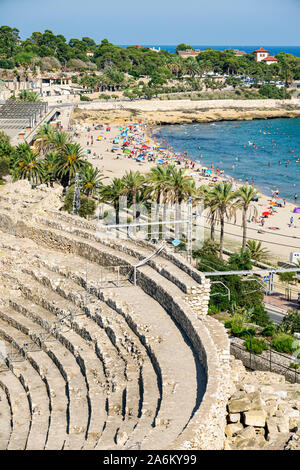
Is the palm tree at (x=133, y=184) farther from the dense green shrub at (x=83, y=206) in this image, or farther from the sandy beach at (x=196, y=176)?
the sandy beach at (x=196, y=176)

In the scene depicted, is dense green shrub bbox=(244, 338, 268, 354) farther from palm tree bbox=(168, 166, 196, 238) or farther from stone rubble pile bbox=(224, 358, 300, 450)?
palm tree bbox=(168, 166, 196, 238)

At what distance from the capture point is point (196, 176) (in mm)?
79125

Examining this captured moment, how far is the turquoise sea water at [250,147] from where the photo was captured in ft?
277

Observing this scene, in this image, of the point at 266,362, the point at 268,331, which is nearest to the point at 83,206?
the point at 268,331

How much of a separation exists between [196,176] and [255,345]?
54008mm

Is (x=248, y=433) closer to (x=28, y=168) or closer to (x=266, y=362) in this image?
(x=266, y=362)

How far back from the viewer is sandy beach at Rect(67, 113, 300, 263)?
53875mm

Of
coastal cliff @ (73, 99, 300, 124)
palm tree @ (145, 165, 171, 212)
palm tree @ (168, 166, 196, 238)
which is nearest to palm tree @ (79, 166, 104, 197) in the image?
palm tree @ (145, 165, 171, 212)

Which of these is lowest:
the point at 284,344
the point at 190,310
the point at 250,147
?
the point at 284,344

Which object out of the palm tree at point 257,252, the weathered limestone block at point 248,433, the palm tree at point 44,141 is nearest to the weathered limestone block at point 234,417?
the weathered limestone block at point 248,433

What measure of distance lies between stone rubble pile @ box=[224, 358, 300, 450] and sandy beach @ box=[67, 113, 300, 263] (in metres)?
28.9

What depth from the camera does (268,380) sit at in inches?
893

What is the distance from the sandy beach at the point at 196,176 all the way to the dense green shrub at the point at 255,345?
2239 centimetres

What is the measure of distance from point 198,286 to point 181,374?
4.75 m
